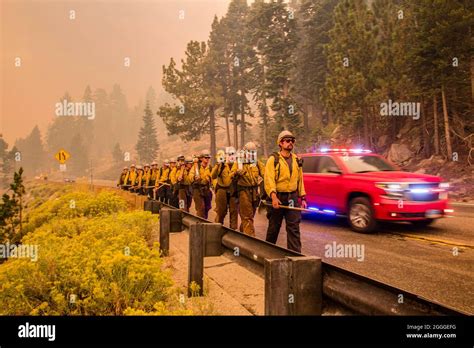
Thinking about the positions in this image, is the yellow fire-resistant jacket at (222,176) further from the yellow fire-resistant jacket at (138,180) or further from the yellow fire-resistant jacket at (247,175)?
the yellow fire-resistant jacket at (138,180)

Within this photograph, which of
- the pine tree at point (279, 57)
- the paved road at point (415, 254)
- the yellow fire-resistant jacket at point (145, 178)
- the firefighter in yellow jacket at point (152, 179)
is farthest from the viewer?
the pine tree at point (279, 57)

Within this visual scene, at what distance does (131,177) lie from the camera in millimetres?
23672

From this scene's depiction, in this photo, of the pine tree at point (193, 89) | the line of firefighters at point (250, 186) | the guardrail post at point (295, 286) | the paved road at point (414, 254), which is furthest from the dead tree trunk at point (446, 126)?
the pine tree at point (193, 89)

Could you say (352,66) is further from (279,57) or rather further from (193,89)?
(193,89)

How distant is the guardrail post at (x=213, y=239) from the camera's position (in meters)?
4.99

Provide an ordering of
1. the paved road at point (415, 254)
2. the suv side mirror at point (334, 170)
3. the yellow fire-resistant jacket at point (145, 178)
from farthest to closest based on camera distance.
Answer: the yellow fire-resistant jacket at point (145, 178)
the suv side mirror at point (334, 170)
the paved road at point (415, 254)

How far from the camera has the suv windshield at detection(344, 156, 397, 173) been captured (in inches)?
403

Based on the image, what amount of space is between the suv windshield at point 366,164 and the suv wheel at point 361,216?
1.00m

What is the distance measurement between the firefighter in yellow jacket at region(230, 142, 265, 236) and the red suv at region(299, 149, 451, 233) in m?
1.46

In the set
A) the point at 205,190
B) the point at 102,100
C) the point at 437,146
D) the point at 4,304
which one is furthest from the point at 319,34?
the point at 102,100

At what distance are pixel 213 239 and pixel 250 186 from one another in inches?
141

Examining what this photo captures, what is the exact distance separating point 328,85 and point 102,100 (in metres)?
152

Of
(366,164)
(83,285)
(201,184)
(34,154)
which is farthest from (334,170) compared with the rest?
(34,154)

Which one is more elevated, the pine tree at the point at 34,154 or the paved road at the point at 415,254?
the pine tree at the point at 34,154
